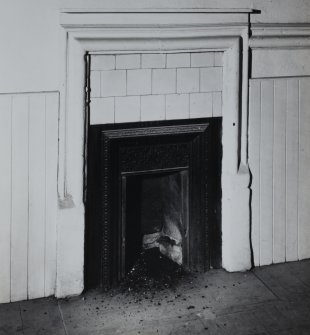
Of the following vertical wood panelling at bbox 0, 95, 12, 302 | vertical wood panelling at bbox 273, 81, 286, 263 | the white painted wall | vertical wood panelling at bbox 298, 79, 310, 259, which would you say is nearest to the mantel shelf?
the white painted wall

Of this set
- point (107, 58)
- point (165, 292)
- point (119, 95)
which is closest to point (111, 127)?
point (119, 95)

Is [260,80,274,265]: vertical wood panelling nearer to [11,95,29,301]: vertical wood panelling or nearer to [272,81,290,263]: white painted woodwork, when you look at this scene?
[272,81,290,263]: white painted woodwork

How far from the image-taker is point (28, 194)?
537 cm

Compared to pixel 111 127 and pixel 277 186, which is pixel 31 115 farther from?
pixel 277 186

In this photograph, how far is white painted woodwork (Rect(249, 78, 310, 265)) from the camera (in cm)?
603

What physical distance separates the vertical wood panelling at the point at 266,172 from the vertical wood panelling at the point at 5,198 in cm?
261

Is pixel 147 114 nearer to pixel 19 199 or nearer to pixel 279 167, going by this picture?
pixel 19 199

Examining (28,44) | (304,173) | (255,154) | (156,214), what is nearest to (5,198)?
(28,44)

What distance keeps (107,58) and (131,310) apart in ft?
7.78

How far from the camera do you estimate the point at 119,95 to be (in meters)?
5.47

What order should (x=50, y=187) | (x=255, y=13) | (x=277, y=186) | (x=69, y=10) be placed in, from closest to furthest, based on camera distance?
(x=69, y=10)
(x=50, y=187)
(x=255, y=13)
(x=277, y=186)

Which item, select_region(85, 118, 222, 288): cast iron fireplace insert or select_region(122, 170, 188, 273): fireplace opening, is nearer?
select_region(85, 118, 222, 288): cast iron fireplace insert

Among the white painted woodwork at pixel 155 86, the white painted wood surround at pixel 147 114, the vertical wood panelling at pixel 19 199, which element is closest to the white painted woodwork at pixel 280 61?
the white painted wood surround at pixel 147 114

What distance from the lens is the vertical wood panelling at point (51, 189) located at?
5.29m
